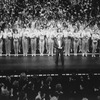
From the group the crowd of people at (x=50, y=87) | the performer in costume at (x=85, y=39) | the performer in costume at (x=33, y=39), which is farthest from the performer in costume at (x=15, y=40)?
the crowd of people at (x=50, y=87)

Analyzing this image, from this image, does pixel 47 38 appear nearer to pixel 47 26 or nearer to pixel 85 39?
pixel 47 26

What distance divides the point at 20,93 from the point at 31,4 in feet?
17.6

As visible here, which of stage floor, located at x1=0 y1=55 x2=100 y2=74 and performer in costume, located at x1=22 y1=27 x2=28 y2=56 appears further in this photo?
performer in costume, located at x1=22 y1=27 x2=28 y2=56

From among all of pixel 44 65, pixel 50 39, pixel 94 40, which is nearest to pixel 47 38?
pixel 50 39

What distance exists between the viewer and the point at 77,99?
7281mm

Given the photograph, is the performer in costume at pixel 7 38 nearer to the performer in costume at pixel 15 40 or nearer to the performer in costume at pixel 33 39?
the performer in costume at pixel 15 40

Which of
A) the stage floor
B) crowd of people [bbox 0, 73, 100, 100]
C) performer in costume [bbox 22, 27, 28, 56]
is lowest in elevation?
crowd of people [bbox 0, 73, 100, 100]

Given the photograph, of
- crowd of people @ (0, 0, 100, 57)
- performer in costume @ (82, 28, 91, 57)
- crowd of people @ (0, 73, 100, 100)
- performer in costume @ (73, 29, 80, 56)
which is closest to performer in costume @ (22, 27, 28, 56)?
crowd of people @ (0, 0, 100, 57)

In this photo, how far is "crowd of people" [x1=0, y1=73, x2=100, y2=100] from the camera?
7287 mm

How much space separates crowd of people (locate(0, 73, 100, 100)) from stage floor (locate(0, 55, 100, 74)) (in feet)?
0.77

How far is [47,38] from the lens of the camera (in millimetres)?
10555

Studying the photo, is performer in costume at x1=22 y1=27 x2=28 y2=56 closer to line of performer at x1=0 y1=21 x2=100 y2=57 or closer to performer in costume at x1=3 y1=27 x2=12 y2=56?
line of performer at x1=0 y1=21 x2=100 y2=57

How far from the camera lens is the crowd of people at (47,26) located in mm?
10477

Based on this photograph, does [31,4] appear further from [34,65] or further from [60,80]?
[60,80]
